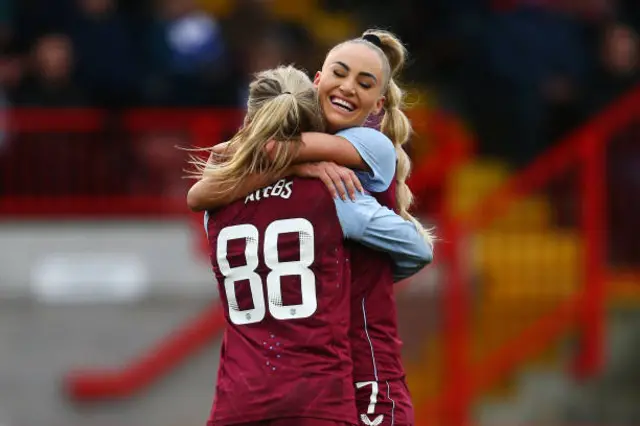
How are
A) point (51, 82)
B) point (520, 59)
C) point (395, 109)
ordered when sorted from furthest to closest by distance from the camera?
1. point (520, 59)
2. point (51, 82)
3. point (395, 109)

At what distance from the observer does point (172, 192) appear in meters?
11.1

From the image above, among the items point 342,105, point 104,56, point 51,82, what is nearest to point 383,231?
point 342,105

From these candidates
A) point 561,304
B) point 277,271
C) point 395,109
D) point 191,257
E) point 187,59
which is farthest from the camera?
point 187,59

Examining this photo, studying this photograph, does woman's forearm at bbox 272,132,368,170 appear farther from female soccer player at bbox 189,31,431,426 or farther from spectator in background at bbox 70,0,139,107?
spectator in background at bbox 70,0,139,107

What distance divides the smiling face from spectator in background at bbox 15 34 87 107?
6674 mm

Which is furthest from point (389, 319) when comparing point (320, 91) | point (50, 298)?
point (50, 298)

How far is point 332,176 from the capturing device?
4727 millimetres

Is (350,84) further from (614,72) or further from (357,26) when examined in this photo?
(357,26)

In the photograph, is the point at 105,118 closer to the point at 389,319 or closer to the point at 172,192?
the point at 172,192

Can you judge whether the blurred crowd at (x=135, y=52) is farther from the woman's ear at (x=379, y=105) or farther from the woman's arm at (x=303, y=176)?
the woman's arm at (x=303, y=176)

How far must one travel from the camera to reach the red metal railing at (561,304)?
10.6 metres

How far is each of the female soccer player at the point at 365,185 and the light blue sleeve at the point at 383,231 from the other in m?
0.08

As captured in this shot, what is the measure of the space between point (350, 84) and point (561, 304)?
6.30m

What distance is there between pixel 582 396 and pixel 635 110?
7.09 ft
